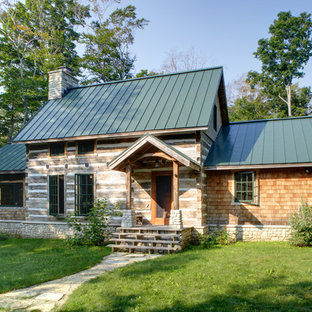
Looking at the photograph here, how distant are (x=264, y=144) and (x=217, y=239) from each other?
450 cm

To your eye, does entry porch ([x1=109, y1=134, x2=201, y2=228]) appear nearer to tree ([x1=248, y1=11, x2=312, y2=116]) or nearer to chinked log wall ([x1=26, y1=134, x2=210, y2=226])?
chinked log wall ([x1=26, y1=134, x2=210, y2=226])

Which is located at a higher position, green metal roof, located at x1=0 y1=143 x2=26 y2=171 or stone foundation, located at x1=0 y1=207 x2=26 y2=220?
green metal roof, located at x1=0 y1=143 x2=26 y2=171

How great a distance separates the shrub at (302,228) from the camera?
11023 mm

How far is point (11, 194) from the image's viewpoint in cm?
1706

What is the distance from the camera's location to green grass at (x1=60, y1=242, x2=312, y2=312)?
586 cm

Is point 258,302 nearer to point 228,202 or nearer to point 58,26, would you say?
point 228,202

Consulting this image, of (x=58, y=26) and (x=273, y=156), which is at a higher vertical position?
(x=58, y=26)

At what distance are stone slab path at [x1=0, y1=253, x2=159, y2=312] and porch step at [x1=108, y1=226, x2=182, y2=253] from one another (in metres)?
2.03

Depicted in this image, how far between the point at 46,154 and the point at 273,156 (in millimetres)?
10132

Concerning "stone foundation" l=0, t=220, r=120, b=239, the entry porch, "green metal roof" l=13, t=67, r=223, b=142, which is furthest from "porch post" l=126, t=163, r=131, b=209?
"stone foundation" l=0, t=220, r=120, b=239

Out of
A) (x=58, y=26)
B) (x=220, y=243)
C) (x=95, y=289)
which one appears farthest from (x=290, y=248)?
(x=58, y=26)

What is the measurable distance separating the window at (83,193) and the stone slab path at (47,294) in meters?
5.52

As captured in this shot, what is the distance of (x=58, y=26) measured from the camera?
32719 millimetres

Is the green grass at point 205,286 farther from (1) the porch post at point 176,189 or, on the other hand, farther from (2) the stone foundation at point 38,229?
(2) the stone foundation at point 38,229
